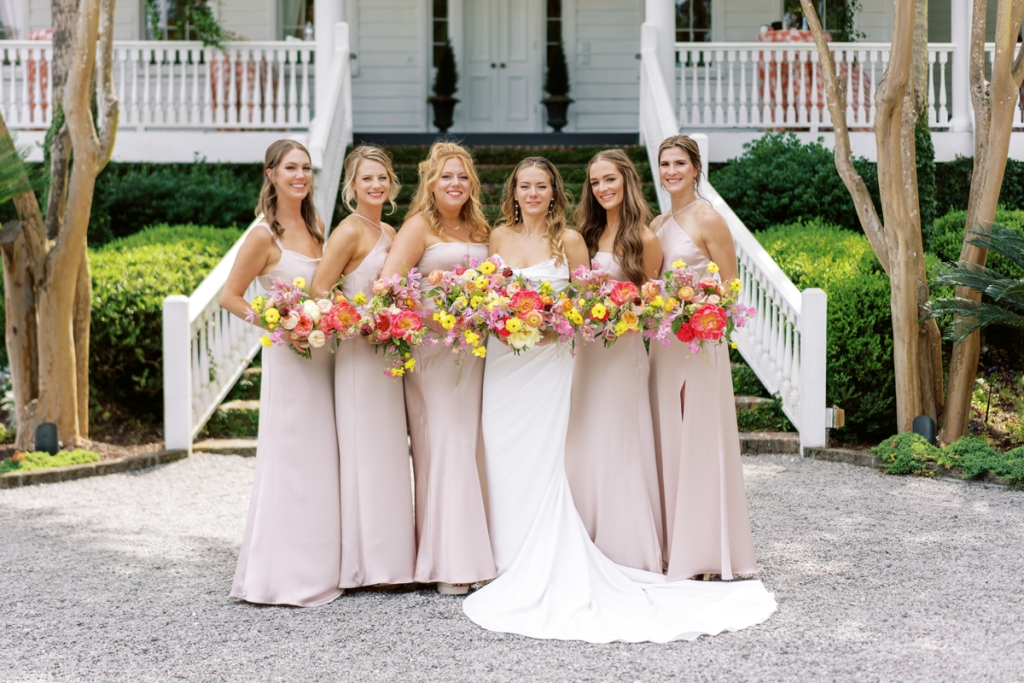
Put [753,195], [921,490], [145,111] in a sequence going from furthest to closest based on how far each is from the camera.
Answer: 1. [145,111]
2. [753,195]
3. [921,490]

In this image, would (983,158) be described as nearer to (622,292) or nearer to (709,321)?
(709,321)

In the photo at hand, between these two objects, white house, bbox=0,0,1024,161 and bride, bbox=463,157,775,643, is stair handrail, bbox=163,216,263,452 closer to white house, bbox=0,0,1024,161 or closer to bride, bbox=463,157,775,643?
bride, bbox=463,157,775,643

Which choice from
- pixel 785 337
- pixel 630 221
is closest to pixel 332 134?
pixel 785 337

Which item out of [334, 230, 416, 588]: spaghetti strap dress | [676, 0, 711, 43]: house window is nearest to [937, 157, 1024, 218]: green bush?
[676, 0, 711, 43]: house window

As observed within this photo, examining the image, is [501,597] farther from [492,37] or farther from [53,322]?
[492,37]

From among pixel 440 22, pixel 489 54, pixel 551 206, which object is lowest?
pixel 551 206

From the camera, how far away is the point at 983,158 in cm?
716

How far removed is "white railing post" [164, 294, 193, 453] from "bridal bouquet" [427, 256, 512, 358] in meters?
3.49

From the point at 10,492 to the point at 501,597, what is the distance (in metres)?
3.98

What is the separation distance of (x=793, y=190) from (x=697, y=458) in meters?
6.72

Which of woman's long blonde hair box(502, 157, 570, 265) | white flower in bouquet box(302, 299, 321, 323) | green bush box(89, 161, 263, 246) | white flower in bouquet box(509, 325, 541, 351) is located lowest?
white flower in bouquet box(509, 325, 541, 351)

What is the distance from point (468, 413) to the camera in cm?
455

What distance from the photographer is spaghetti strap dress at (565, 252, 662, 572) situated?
4.56 metres

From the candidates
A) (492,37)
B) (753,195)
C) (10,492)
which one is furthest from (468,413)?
(492,37)
